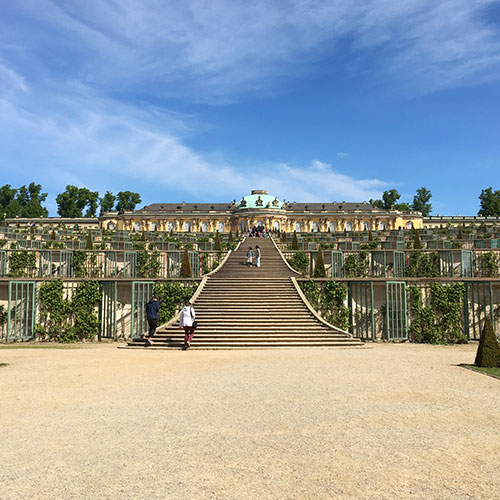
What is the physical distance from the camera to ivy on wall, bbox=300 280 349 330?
20.6m

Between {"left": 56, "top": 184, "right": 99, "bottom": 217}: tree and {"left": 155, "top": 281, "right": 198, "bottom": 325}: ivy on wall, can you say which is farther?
{"left": 56, "top": 184, "right": 99, "bottom": 217}: tree

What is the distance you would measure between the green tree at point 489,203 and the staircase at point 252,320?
9645 centimetres

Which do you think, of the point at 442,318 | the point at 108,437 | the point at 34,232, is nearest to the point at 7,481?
the point at 108,437

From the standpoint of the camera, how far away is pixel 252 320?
18.7 meters

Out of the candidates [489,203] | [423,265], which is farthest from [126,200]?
[423,265]

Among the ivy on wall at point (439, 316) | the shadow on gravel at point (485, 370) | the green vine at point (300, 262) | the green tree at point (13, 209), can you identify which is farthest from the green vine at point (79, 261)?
the green tree at point (13, 209)

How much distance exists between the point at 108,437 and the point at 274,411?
278 cm

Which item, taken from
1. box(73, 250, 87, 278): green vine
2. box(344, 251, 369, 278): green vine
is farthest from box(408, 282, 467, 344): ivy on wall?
box(73, 250, 87, 278): green vine

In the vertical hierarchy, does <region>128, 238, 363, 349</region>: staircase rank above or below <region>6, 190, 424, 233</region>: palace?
below

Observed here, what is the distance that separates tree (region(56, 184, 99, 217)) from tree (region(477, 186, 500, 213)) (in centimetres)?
9272

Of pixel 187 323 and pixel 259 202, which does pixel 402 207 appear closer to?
pixel 259 202

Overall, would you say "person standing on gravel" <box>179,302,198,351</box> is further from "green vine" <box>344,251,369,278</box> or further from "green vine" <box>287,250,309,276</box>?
"green vine" <box>344,251,369,278</box>

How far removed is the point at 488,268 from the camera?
27078mm

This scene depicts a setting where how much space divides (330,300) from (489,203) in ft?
327
